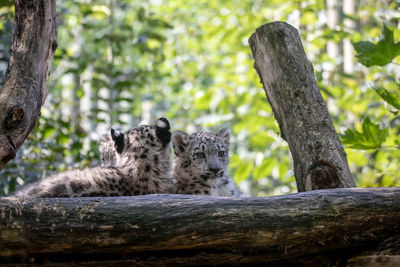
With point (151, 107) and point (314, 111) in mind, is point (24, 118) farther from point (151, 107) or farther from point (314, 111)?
point (151, 107)

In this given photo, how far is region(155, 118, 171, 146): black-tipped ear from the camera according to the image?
4.86 meters

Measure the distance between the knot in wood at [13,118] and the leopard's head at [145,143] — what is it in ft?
5.70

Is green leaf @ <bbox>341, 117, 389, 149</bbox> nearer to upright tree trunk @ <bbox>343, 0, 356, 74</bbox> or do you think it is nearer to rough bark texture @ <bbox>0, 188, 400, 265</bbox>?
rough bark texture @ <bbox>0, 188, 400, 265</bbox>

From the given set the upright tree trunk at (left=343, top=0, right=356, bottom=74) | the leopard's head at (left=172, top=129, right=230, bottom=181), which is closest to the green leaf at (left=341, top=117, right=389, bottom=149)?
the leopard's head at (left=172, top=129, right=230, bottom=181)

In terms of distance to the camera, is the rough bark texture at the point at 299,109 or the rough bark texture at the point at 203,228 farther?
the rough bark texture at the point at 299,109

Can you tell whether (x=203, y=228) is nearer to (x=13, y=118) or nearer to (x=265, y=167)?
(x=13, y=118)

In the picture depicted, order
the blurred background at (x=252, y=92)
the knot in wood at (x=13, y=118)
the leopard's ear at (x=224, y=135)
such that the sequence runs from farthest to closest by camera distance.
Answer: the leopard's ear at (x=224, y=135), the blurred background at (x=252, y=92), the knot in wood at (x=13, y=118)

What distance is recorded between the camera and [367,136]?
14.7 ft

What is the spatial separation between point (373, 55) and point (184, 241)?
8.88 feet

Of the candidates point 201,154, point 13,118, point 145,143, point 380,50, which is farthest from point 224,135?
point 13,118

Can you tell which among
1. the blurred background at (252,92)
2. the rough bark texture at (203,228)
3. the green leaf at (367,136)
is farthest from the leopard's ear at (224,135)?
the rough bark texture at (203,228)

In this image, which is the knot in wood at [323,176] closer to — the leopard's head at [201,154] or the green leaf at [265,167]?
the leopard's head at [201,154]

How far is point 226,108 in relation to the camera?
832 centimetres

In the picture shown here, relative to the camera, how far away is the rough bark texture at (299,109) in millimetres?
4246
